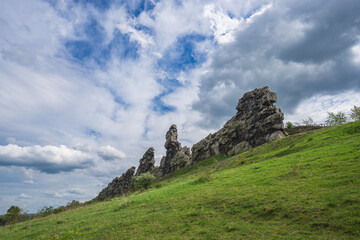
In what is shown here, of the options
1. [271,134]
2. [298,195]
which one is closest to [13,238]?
[298,195]

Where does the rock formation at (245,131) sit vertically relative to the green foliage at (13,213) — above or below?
above

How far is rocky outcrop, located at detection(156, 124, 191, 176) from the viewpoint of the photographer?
113m

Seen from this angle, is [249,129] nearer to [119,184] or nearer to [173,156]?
[173,156]

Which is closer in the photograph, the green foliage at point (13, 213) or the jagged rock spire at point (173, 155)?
the green foliage at point (13, 213)

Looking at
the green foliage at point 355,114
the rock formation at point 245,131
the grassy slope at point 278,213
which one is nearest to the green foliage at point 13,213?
the rock formation at point 245,131

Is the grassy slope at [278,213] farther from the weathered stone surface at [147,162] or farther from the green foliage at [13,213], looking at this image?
the weathered stone surface at [147,162]

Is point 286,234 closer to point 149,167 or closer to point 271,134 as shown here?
point 271,134

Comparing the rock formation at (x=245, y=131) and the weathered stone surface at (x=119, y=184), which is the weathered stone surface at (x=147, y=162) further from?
the rock formation at (x=245, y=131)

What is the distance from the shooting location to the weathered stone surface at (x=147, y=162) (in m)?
147

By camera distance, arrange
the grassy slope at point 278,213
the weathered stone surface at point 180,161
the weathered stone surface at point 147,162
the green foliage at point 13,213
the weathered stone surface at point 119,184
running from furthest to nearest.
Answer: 1. the weathered stone surface at point 119,184
2. the weathered stone surface at point 147,162
3. the weathered stone surface at point 180,161
4. the green foliage at point 13,213
5. the grassy slope at point 278,213

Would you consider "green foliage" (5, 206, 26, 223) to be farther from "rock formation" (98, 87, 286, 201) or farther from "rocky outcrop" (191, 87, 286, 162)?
"rocky outcrop" (191, 87, 286, 162)

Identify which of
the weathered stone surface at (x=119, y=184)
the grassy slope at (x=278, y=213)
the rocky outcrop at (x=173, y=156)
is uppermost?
the rocky outcrop at (x=173, y=156)

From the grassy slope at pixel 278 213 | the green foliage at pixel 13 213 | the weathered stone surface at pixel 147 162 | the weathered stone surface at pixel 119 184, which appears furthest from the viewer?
the weathered stone surface at pixel 119 184

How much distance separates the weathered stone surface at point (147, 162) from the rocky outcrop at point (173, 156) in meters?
12.6
